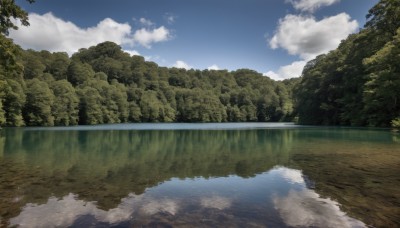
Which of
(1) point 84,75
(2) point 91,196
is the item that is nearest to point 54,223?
(2) point 91,196

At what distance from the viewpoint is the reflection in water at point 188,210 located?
7.36 metres

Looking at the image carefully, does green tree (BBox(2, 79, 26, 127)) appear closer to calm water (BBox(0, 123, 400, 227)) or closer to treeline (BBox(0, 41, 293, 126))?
treeline (BBox(0, 41, 293, 126))

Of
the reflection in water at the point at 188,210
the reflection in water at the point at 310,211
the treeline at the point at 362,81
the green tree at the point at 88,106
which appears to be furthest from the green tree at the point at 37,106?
the reflection in water at the point at 310,211

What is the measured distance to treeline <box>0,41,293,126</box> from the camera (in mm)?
72875

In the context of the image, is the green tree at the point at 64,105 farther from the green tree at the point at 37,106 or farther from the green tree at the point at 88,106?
the green tree at the point at 37,106

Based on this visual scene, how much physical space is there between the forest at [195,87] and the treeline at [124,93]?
0.26 metres

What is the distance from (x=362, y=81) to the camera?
55438 mm

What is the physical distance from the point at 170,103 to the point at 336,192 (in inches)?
4506

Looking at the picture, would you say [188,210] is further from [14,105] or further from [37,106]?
[37,106]

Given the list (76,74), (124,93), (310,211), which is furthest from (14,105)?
(310,211)

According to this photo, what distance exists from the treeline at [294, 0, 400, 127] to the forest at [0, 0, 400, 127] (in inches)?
5.7

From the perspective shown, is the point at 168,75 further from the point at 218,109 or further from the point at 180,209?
the point at 180,209

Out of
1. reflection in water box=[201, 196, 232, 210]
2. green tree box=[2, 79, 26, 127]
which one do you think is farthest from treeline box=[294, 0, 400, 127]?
green tree box=[2, 79, 26, 127]

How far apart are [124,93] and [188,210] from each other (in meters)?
102
